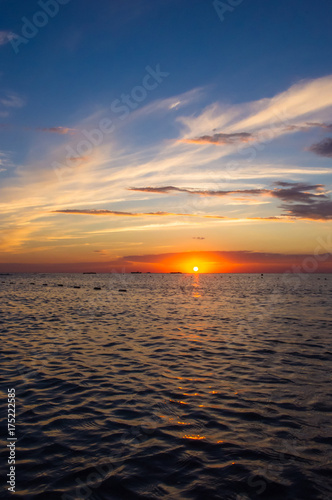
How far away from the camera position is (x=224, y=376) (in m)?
16.5

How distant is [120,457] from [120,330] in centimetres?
2031

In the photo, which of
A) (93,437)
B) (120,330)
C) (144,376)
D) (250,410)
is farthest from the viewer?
(120,330)

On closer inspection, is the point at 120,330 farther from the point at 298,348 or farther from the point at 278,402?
the point at 278,402

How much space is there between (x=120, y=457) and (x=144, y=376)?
23.5 ft

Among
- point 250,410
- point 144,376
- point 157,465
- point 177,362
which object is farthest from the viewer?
point 177,362

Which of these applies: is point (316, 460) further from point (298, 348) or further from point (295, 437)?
point (298, 348)

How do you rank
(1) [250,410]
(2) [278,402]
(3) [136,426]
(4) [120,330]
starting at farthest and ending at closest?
1. (4) [120,330]
2. (2) [278,402]
3. (1) [250,410]
4. (3) [136,426]

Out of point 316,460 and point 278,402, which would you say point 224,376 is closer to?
point 278,402

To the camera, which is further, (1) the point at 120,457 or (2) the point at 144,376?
(2) the point at 144,376

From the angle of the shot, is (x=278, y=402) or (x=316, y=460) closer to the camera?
(x=316, y=460)

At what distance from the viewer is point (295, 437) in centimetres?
1027

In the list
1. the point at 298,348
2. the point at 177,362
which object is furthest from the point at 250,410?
the point at 298,348

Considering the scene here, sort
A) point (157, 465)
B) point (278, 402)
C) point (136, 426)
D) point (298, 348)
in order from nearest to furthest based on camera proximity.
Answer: point (157, 465)
point (136, 426)
point (278, 402)
point (298, 348)

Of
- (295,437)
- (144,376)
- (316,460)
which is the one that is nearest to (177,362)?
(144,376)
